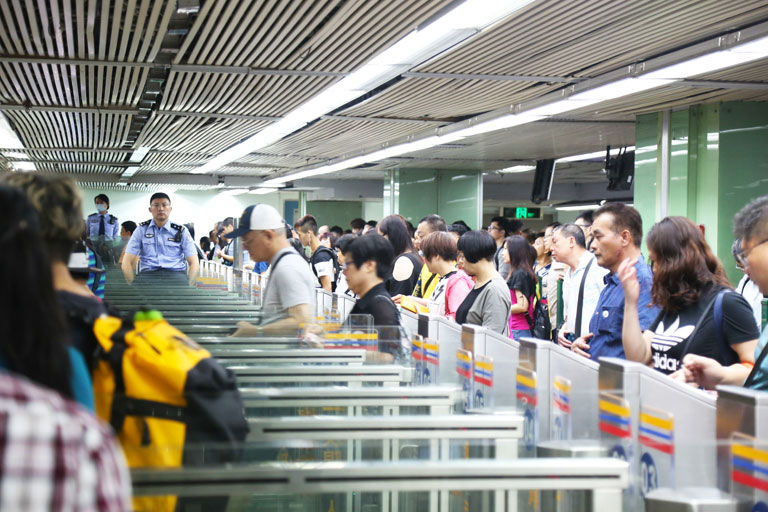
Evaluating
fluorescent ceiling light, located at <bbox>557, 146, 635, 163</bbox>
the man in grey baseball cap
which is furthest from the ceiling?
the man in grey baseball cap

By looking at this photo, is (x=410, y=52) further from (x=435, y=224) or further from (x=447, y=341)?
(x=447, y=341)

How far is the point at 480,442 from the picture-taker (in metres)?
2.08

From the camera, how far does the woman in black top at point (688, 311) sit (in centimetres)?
321

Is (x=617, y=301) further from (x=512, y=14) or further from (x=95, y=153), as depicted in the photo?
(x=95, y=153)

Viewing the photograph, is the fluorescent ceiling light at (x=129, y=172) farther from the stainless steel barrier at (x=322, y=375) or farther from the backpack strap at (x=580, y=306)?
the stainless steel barrier at (x=322, y=375)

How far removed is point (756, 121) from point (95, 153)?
1154 centimetres

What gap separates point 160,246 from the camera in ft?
27.0

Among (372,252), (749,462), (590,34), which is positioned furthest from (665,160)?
(749,462)

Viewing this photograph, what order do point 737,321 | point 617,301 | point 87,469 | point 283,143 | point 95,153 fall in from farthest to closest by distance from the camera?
point 95,153 < point 283,143 < point 617,301 < point 737,321 < point 87,469

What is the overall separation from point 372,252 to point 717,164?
5.93 m

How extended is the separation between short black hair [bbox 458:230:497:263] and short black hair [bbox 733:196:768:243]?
7.32 ft

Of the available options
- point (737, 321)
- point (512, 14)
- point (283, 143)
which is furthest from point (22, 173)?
point (283, 143)

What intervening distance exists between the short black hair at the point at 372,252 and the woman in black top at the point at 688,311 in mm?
1201

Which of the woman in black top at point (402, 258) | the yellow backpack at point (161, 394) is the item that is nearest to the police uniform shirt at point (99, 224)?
the woman in black top at point (402, 258)
